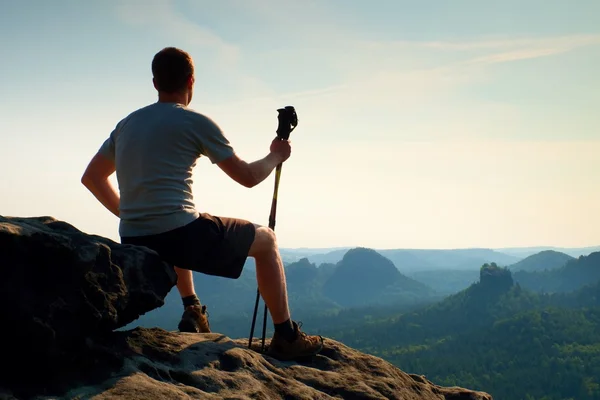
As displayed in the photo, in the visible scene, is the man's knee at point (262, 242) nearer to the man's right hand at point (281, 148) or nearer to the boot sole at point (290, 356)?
the man's right hand at point (281, 148)

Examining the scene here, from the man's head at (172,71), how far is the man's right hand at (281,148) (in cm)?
129

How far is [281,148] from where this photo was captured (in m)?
6.50

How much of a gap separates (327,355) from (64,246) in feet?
14.3

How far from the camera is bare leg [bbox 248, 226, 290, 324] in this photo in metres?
6.03

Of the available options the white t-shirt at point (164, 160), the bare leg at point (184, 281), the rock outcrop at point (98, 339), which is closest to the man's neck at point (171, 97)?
the white t-shirt at point (164, 160)

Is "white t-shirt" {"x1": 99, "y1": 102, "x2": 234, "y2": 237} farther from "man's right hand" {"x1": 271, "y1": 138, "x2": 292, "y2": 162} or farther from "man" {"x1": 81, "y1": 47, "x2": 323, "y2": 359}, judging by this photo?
"man's right hand" {"x1": 271, "y1": 138, "x2": 292, "y2": 162}

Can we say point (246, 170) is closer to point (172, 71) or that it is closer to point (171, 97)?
point (171, 97)

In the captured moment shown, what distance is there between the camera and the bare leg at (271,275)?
6.03m

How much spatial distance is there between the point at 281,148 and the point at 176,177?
1.56 metres

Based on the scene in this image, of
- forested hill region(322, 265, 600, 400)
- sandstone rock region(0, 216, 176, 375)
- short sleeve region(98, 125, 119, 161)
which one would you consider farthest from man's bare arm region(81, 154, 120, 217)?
forested hill region(322, 265, 600, 400)

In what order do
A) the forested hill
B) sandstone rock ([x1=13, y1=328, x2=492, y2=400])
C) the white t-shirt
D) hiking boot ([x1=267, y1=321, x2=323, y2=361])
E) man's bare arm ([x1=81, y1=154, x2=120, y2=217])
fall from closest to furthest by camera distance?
sandstone rock ([x1=13, y1=328, x2=492, y2=400]) → the white t-shirt → man's bare arm ([x1=81, y1=154, x2=120, y2=217]) → hiking boot ([x1=267, y1=321, x2=323, y2=361]) → the forested hill

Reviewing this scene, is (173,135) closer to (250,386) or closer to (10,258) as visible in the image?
(10,258)

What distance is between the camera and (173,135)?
5.41m

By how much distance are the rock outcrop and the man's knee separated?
96cm
